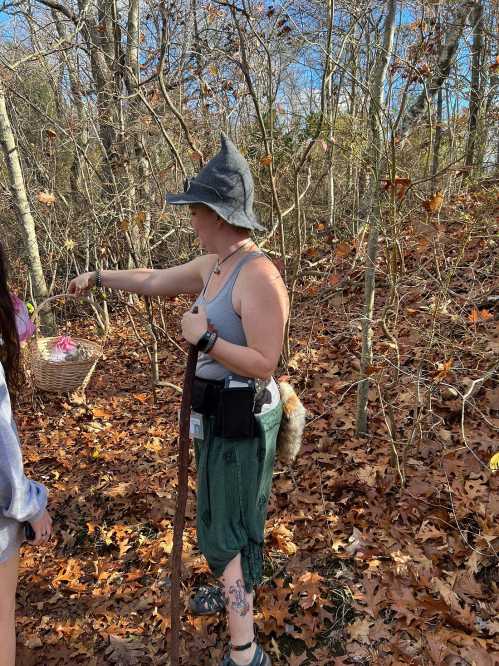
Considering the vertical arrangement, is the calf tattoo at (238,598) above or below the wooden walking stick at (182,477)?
below

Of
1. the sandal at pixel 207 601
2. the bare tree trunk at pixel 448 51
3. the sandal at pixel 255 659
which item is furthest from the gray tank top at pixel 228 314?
the bare tree trunk at pixel 448 51

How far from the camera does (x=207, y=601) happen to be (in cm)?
262

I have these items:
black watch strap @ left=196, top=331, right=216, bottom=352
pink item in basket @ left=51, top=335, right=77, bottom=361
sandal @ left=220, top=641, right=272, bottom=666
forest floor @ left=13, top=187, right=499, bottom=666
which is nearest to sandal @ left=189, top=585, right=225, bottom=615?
forest floor @ left=13, top=187, right=499, bottom=666

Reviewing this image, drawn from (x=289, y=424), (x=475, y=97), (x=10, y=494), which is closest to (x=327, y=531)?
(x=289, y=424)

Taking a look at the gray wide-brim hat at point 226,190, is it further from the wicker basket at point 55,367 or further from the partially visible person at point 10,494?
the wicker basket at point 55,367

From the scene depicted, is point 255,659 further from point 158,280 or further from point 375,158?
point 375,158

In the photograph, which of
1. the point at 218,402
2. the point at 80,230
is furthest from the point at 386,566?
the point at 80,230

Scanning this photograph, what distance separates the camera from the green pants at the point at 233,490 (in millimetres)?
1908

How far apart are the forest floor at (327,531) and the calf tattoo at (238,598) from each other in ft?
1.77

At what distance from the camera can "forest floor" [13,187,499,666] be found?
2.41m

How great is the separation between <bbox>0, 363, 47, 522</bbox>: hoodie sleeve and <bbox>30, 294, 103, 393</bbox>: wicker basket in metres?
3.10

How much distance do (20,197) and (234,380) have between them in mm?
3887

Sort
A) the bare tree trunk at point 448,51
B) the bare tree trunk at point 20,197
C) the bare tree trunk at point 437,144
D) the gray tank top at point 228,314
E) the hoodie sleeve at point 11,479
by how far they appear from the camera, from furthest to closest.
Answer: the bare tree trunk at point 437,144
the bare tree trunk at point 448,51
the bare tree trunk at point 20,197
the gray tank top at point 228,314
the hoodie sleeve at point 11,479

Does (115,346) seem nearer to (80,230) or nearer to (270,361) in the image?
(80,230)
